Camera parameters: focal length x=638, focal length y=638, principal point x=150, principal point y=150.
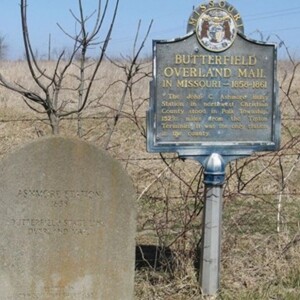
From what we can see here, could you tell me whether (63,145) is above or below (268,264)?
above

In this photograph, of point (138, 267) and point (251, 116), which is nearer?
point (251, 116)

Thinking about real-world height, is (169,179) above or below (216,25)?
below

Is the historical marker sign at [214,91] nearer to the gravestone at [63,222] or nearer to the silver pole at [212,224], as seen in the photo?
the silver pole at [212,224]

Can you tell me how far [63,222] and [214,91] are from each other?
1.45 m

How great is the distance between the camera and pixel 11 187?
402 centimetres

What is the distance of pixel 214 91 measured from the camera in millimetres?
4625

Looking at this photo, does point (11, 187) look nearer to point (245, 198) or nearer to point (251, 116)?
point (251, 116)

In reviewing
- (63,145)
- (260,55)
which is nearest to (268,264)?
(260,55)

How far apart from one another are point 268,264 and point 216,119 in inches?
60.8

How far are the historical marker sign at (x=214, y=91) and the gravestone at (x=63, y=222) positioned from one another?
59cm

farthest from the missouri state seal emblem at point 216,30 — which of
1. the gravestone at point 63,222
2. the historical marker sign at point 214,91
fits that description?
the gravestone at point 63,222

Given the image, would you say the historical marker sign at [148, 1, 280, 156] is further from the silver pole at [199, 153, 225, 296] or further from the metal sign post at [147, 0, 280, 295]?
the silver pole at [199, 153, 225, 296]

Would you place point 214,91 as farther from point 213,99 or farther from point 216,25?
point 216,25

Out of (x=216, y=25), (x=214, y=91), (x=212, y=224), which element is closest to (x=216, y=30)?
(x=216, y=25)
